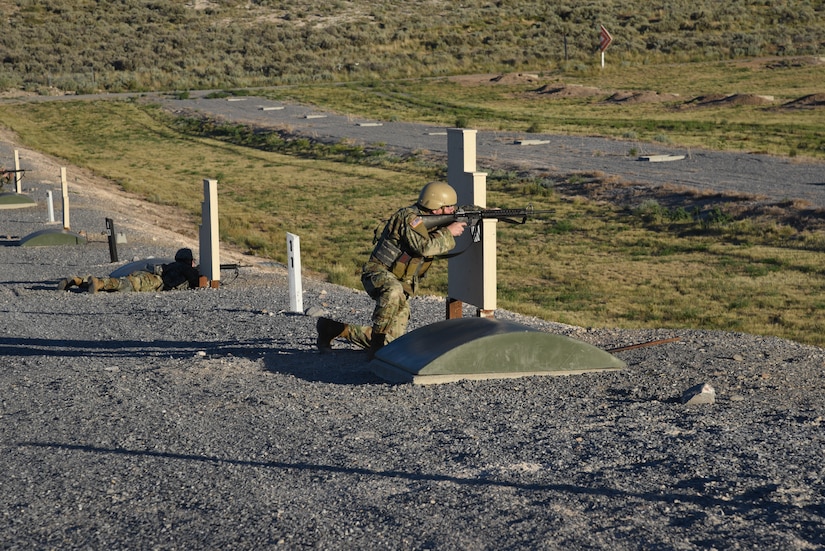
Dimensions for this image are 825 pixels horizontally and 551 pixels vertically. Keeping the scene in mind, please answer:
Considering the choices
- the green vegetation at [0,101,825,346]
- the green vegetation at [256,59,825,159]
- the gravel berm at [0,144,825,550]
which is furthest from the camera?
the green vegetation at [256,59,825,159]

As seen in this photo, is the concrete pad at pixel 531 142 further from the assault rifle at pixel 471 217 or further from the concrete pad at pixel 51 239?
the assault rifle at pixel 471 217

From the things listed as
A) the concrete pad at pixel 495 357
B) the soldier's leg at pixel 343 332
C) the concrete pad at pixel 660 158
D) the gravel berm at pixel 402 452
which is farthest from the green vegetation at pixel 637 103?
the gravel berm at pixel 402 452

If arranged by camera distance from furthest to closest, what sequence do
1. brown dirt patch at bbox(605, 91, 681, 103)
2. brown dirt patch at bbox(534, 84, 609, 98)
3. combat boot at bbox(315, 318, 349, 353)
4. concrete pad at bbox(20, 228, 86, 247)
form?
brown dirt patch at bbox(534, 84, 609, 98) → brown dirt patch at bbox(605, 91, 681, 103) → concrete pad at bbox(20, 228, 86, 247) → combat boot at bbox(315, 318, 349, 353)

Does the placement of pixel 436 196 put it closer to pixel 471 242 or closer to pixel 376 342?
pixel 471 242

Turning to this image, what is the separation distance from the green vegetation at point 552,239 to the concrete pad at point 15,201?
3.60 metres

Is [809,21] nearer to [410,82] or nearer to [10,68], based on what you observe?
[410,82]

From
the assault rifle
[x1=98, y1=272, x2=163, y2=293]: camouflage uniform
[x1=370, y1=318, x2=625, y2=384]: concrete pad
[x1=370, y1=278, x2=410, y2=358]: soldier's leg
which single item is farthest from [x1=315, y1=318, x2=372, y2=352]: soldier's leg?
[x1=98, y1=272, x2=163, y2=293]: camouflage uniform

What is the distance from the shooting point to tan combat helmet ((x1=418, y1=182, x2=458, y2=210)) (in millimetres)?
8164

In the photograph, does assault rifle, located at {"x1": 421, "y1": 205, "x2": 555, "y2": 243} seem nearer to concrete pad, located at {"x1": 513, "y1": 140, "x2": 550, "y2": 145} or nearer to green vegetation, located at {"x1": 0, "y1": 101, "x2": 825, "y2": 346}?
green vegetation, located at {"x1": 0, "y1": 101, "x2": 825, "y2": 346}

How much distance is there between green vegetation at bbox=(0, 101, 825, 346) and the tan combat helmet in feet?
17.0

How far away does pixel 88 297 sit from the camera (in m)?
13.4

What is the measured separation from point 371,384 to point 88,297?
6497 mm

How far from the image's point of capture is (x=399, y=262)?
8391mm

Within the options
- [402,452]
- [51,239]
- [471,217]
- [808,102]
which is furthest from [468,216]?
[808,102]
